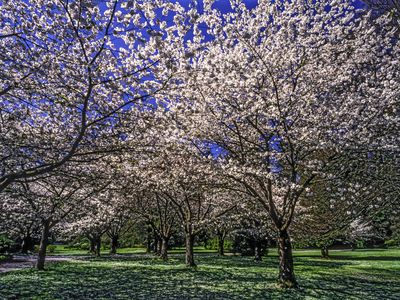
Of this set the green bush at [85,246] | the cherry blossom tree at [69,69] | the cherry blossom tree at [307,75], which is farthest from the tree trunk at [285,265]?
the green bush at [85,246]

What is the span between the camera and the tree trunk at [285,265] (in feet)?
51.1

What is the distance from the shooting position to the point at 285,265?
52.5 feet

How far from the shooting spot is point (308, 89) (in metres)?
14.0

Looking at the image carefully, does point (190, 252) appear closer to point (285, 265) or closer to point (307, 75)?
point (285, 265)

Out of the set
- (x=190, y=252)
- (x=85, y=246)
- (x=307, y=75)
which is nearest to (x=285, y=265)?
(x=307, y=75)

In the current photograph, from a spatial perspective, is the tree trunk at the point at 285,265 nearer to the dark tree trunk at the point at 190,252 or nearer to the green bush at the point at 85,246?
the dark tree trunk at the point at 190,252

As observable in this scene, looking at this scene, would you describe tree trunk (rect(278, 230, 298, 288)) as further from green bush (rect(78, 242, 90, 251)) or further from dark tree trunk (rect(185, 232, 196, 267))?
green bush (rect(78, 242, 90, 251))

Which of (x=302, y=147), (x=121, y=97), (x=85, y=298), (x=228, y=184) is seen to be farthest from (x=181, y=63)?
(x=228, y=184)

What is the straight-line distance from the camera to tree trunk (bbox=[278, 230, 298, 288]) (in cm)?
1557

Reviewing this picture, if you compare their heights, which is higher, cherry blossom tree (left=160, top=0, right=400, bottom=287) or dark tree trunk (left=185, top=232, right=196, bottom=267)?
cherry blossom tree (left=160, top=0, right=400, bottom=287)

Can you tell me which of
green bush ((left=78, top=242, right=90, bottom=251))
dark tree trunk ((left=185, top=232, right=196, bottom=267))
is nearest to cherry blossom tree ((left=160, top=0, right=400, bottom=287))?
dark tree trunk ((left=185, top=232, right=196, bottom=267))

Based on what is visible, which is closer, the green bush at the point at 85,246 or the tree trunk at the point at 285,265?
the tree trunk at the point at 285,265

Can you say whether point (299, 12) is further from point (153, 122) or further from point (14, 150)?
point (14, 150)

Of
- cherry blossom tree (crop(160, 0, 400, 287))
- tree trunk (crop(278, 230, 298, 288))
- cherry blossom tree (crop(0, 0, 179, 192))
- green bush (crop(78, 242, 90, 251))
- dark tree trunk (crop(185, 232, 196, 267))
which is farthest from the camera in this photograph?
green bush (crop(78, 242, 90, 251))
